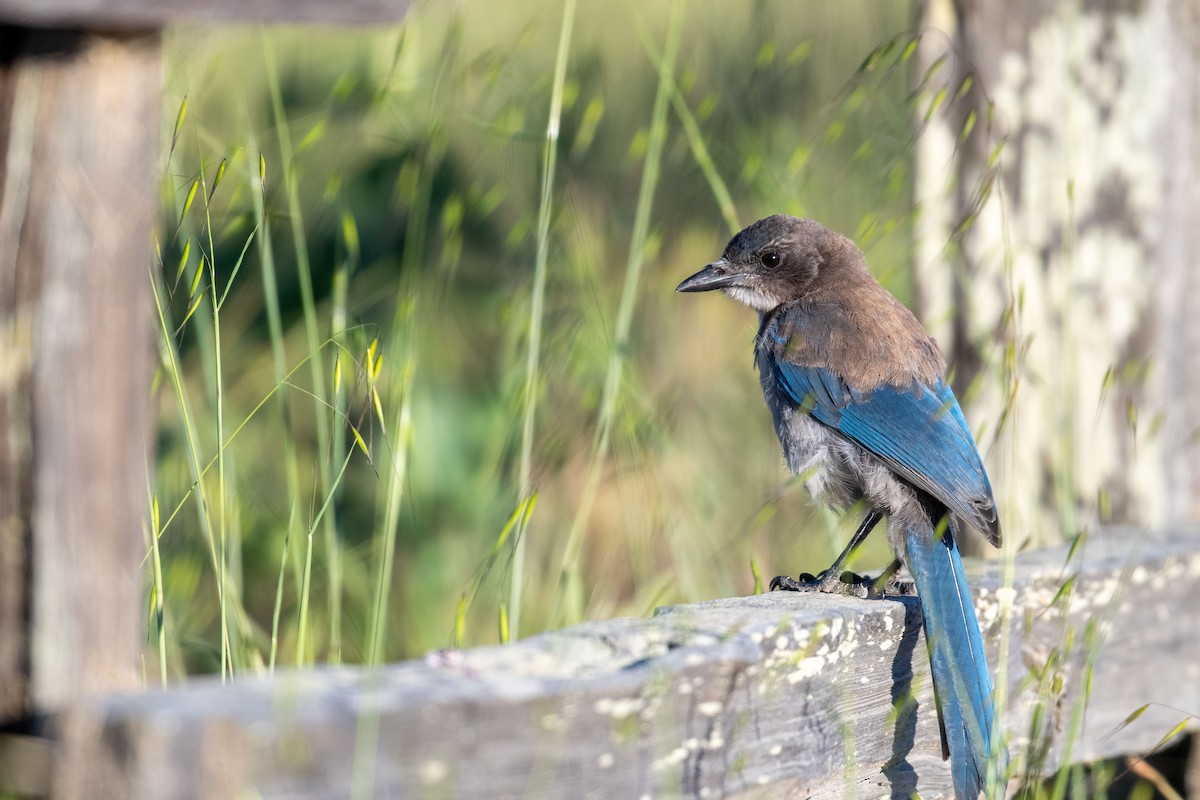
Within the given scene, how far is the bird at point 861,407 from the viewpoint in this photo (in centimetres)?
318

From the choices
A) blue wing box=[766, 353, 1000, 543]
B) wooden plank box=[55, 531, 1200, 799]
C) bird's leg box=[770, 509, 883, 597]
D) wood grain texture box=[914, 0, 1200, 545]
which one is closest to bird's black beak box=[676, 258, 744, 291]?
blue wing box=[766, 353, 1000, 543]

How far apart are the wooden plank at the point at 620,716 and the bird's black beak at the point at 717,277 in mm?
1382

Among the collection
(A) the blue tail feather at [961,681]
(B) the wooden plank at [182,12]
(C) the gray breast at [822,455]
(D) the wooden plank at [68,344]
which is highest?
(B) the wooden plank at [182,12]

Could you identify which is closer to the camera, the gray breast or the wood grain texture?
→ the gray breast

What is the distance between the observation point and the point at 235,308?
5.22m

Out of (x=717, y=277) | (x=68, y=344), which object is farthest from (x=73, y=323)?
(x=717, y=277)

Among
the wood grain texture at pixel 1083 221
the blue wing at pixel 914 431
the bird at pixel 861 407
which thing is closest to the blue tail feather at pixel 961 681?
the bird at pixel 861 407

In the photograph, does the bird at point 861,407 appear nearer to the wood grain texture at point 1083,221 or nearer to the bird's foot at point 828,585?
the bird's foot at point 828,585

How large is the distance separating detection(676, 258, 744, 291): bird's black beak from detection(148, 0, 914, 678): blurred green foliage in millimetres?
251

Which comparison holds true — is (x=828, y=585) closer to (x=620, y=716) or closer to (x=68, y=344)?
(x=620, y=716)

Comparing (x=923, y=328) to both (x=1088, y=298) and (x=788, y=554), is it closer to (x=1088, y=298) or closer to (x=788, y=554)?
(x=1088, y=298)

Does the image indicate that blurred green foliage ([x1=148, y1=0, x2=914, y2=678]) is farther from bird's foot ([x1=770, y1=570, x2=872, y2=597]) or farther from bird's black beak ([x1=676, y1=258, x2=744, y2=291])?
bird's black beak ([x1=676, y1=258, x2=744, y2=291])

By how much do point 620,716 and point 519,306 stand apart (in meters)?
1.68

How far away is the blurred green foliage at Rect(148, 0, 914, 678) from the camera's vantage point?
134 inches
